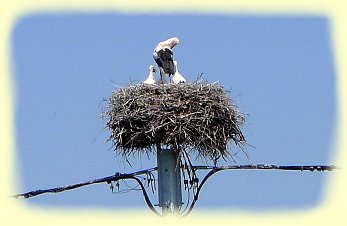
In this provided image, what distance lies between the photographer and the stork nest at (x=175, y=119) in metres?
8.65

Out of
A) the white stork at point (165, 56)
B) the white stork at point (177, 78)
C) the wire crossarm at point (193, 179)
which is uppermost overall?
the white stork at point (165, 56)

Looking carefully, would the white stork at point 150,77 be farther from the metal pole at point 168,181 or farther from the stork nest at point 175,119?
the metal pole at point 168,181

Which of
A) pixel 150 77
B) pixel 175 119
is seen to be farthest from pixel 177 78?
pixel 175 119

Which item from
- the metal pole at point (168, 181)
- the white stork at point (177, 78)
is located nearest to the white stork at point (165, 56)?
the white stork at point (177, 78)

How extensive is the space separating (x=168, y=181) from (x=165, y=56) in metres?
1.59

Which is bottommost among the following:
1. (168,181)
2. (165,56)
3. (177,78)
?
(168,181)

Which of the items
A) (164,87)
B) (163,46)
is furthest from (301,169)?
(163,46)

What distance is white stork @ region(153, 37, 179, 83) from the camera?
9617 mm

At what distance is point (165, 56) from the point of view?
967 cm

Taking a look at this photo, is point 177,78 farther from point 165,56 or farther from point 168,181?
point 168,181

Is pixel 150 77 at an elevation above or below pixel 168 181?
above

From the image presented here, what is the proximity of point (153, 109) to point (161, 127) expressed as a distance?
0.78 feet

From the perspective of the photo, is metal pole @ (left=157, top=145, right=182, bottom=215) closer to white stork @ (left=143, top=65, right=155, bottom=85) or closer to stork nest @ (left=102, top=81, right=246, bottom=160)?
stork nest @ (left=102, top=81, right=246, bottom=160)

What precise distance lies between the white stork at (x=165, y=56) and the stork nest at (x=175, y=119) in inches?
19.1
